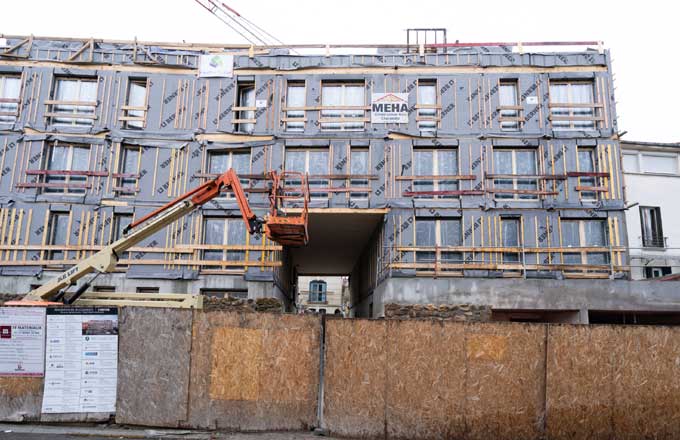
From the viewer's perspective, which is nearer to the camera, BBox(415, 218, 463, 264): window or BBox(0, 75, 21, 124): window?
BBox(415, 218, 463, 264): window

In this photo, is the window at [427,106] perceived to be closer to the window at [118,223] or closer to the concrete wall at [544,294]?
the concrete wall at [544,294]

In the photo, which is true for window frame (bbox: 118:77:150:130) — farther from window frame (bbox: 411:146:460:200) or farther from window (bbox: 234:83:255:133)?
window frame (bbox: 411:146:460:200)

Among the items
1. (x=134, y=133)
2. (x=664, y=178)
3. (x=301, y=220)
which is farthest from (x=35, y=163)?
(x=664, y=178)

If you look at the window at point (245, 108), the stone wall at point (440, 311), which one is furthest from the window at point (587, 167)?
the window at point (245, 108)

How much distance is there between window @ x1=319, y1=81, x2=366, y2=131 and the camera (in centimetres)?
2242

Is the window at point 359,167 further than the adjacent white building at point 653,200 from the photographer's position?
No

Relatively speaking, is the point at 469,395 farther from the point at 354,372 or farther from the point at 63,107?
the point at 63,107

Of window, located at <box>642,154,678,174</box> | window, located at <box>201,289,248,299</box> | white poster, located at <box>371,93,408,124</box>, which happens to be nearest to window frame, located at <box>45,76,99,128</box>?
window, located at <box>201,289,248,299</box>

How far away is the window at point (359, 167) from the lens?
851 inches

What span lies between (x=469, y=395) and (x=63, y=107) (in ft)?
66.9

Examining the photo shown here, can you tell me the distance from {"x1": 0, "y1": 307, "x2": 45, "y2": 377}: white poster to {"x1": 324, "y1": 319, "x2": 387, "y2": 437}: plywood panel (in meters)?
5.44

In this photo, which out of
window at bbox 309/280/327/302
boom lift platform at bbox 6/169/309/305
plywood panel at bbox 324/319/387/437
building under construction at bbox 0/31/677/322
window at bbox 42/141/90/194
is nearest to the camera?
plywood panel at bbox 324/319/387/437

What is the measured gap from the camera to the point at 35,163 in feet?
70.6

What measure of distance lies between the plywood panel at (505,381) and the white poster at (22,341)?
26.0 feet
